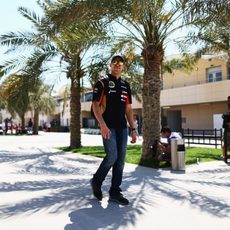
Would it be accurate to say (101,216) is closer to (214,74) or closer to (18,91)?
(18,91)

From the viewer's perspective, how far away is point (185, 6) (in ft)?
32.7

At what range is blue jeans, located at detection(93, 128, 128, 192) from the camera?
5.39 m

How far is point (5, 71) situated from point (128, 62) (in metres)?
4.86

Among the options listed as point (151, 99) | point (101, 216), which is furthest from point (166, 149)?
point (101, 216)

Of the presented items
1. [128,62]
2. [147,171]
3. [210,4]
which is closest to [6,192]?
[147,171]

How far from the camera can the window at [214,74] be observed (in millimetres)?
34625

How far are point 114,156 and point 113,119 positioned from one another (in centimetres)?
50

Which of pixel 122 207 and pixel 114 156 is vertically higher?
pixel 114 156

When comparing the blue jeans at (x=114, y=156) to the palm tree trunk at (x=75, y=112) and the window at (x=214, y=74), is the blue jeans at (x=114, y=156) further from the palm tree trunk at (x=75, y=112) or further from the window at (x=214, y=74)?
the window at (x=214, y=74)

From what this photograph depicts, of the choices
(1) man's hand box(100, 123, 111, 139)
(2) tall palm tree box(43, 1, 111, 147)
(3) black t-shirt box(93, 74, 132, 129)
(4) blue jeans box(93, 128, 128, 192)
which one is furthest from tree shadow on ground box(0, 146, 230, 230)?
(2) tall palm tree box(43, 1, 111, 147)

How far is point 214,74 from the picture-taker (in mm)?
35156

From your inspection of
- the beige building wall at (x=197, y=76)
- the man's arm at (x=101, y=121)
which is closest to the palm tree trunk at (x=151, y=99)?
the man's arm at (x=101, y=121)

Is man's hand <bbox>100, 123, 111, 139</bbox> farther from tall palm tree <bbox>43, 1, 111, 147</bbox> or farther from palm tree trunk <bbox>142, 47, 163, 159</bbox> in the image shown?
palm tree trunk <bbox>142, 47, 163, 159</bbox>

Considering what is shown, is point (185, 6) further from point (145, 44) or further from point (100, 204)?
point (100, 204)
